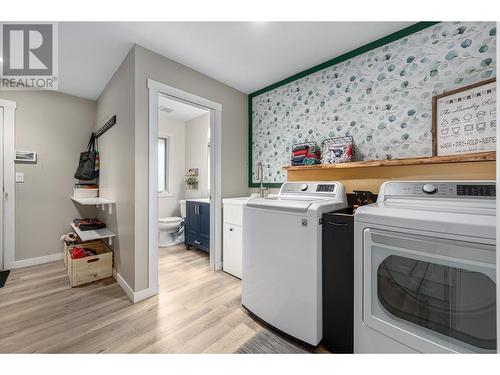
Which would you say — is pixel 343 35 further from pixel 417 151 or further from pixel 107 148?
pixel 107 148

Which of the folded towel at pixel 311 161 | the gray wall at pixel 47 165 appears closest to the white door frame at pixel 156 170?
the folded towel at pixel 311 161

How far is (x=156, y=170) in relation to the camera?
204cm

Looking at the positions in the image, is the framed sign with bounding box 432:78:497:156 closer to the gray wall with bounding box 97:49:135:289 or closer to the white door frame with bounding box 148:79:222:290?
the white door frame with bounding box 148:79:222:290

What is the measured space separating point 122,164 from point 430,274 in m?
2.54

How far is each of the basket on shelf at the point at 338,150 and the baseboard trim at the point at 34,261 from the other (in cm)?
370

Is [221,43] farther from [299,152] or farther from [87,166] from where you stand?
[87,166]

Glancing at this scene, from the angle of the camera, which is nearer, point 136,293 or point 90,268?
point 136,293

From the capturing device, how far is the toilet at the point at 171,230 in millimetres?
3510

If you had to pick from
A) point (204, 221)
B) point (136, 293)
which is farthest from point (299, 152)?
point (136, 293)

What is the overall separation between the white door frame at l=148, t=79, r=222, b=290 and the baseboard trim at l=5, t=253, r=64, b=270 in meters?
1.96

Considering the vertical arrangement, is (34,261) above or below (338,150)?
below

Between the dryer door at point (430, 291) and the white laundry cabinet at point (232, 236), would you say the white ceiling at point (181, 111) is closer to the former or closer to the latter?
the white laundry cabinet at point (232, 236)

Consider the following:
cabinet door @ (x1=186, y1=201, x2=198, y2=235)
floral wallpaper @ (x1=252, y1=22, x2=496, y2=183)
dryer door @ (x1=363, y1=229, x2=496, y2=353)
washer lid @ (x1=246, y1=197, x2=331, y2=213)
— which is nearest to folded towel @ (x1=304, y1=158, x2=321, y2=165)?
floral wallpaper @ (x1=252, y1=22, x2=496, y2=183)
